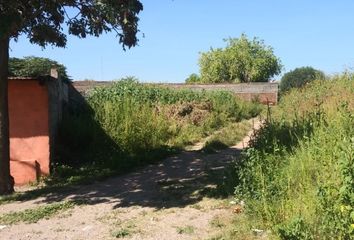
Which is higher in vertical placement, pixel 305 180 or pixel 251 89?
pixel 251 89

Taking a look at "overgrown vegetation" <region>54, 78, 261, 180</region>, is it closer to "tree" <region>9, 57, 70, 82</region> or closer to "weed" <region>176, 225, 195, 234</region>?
"tree" <region>9, 57, 70, 82</region>

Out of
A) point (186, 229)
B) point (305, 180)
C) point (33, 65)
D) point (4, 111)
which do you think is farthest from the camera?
point (33, 65)

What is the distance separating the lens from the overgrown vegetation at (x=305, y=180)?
464 centimetres

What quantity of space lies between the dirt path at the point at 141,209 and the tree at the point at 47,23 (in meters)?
1.62

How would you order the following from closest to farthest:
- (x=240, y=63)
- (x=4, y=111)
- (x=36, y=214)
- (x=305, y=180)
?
(x=305, y=180), (x=36, y=214), (x=4, y=111), (x=240, y=63)

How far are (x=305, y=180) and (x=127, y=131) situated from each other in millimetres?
7666

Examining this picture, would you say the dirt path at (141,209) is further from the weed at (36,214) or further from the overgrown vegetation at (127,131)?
the overgrown vegetation at (127,131)

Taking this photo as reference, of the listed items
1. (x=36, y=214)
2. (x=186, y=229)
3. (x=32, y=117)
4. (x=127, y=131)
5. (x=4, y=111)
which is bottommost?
(x=36, y=214)

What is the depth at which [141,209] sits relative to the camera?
7.75 meters

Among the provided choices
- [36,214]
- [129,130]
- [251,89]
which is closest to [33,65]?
[129,130]

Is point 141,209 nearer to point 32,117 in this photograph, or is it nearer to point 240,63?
point 32,117

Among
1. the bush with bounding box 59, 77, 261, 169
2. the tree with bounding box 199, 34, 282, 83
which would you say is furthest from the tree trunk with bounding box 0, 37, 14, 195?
the tree with bounding box 199, 34, 282, 83

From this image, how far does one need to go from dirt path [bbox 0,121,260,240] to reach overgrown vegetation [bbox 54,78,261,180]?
1732 millimetres

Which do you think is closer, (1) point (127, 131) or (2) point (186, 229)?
(2) point (186, 229)
